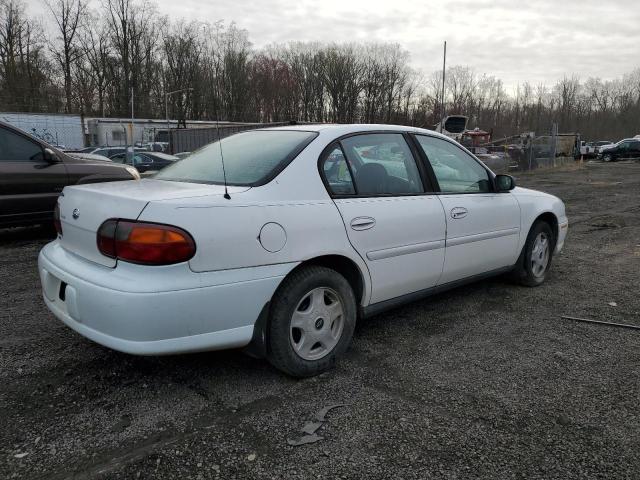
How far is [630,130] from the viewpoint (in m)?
71.9

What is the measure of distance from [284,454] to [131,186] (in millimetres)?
1755

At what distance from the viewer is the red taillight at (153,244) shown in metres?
2.42

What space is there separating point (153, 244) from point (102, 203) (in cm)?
48

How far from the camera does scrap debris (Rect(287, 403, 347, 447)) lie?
242cm

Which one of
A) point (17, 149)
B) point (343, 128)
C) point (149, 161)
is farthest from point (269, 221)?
point (149, 161)

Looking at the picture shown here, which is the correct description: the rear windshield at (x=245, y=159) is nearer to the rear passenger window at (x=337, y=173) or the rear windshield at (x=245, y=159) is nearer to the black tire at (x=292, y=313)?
the rear passenger window at (x=337, y=173)

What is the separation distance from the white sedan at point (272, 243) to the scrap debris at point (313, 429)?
338 millimetres

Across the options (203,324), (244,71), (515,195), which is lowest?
(203,324)

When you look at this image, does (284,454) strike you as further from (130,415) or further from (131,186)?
(131,186)

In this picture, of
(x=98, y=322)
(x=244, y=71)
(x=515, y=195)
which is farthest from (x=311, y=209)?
(x=244, y=71)

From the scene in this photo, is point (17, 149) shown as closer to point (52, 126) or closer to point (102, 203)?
point (102, 203)

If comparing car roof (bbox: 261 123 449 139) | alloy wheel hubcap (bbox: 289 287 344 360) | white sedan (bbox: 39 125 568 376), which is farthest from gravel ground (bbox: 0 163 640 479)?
car roof (bbox: 261 123 449 139)

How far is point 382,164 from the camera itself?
353cm

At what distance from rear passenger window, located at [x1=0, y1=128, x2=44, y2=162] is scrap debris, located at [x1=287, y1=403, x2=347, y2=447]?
557 centimetres
